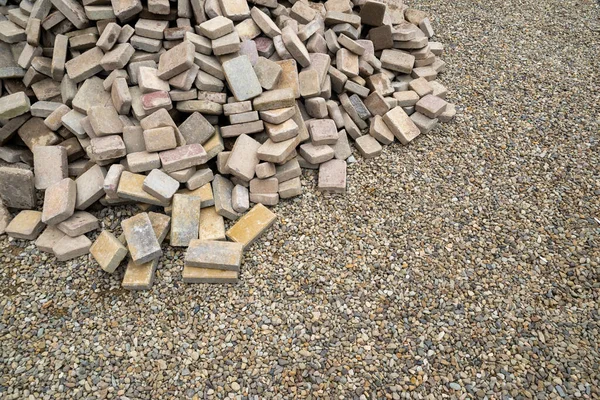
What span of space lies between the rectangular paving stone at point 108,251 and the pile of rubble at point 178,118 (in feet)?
0.04

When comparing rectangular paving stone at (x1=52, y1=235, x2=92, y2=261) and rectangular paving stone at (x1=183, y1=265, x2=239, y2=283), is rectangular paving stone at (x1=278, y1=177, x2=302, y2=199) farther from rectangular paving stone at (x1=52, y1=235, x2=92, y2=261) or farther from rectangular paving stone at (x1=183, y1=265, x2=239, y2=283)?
rectangular paving stone at (x1=52, y1=235, x2=92, y2=261)

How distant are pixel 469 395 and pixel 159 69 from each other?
4216mm

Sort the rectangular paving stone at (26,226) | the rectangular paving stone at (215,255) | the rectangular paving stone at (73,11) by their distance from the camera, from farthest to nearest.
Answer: the rectangular paving stone at (73,11) < the rectangular paving stone at (26,226) < the rectangular paving stone at (215,255)

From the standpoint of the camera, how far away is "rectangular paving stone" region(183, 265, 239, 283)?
3.74 meters

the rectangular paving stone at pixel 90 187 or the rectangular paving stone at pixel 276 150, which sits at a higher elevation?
the rectangular paving stone at pixel 276 150

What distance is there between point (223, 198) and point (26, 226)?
1.98 metres

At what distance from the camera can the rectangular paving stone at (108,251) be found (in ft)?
12.4

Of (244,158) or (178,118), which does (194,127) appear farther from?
(244,158)

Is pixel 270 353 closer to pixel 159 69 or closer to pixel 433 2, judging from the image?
pixel 159 69

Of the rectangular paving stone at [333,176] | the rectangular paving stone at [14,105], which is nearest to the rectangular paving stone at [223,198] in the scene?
the rectangular paving stone at [333,176]

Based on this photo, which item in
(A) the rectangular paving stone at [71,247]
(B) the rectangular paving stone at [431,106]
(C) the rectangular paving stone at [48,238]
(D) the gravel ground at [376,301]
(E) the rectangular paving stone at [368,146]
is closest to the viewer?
(D) the gravel ground at [376,301]

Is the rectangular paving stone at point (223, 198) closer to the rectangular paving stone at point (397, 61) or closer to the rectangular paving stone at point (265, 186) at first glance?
the rectangular paving stone at point (265, 186)

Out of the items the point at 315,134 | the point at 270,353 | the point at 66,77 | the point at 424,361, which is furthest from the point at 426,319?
the point at 66,77

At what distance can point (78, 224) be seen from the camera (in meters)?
4.11
